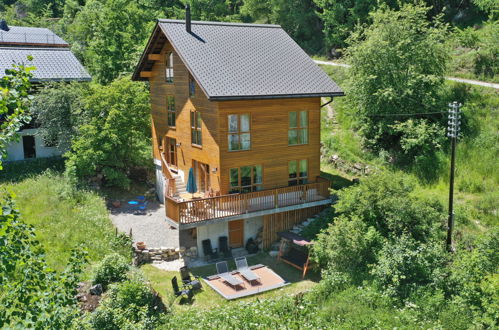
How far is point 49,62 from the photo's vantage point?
3600 cm

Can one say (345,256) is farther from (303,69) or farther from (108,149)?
(108,149)

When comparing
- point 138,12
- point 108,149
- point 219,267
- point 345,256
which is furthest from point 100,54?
point 345,256

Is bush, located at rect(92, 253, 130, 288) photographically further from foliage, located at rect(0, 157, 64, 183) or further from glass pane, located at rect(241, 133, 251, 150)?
foliage, located at rect(0, 157, 64, 183)

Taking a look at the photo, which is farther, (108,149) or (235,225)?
(108,149)

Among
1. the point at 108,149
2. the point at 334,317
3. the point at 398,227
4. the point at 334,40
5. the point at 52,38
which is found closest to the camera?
the point at 334,317

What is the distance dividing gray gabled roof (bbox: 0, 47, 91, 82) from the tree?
70.0ft

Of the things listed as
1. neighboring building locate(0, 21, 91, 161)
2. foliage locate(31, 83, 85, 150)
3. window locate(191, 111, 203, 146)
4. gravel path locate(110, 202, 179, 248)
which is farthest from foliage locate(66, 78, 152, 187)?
window locate(191, 111, 203, 146)

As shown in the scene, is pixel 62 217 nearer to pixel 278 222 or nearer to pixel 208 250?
pixel 208 250

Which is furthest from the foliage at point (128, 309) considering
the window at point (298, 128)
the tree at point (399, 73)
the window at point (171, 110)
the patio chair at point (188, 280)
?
the tree at point (399, 73)

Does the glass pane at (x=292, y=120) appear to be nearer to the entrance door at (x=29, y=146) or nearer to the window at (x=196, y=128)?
the window at (x=196, y=128)

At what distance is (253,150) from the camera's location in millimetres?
22641

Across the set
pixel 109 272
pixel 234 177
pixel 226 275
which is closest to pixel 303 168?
pixel 234 177

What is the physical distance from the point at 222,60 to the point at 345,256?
11.1m

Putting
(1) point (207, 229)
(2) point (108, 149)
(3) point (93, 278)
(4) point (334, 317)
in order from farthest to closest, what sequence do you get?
(2) point (108, 149)
(1) point (207, 229)
(3) point (93, 278)
(4) point (334, 317)
